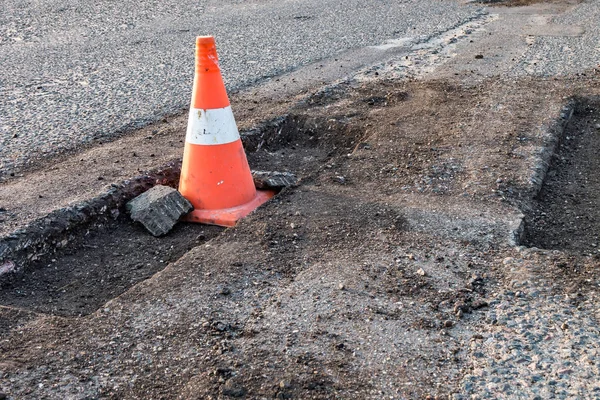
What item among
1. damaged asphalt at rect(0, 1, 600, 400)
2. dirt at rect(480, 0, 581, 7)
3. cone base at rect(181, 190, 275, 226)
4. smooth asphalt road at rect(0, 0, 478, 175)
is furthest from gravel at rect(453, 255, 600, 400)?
dirt at rect(480, 0, 581, 7)

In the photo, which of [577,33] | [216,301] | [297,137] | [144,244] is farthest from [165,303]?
[577,33]

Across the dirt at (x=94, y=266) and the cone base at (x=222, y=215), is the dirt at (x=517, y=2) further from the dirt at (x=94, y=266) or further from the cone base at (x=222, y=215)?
the dirt at (x=94, y=266)

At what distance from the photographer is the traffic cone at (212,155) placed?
382cm

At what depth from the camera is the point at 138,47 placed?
793 centimetres

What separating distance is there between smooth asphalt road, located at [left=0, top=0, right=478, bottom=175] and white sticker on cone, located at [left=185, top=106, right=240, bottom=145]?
1.41m

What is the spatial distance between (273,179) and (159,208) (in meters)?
0.76

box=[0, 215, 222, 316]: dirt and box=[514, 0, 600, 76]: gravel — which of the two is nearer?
box=[0, 215, 222, 316]: dirt

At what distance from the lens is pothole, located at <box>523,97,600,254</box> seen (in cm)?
356

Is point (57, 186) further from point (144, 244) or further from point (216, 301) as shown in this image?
point (216, 301)

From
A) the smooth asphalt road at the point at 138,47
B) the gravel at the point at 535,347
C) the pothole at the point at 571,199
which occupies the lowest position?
the pothole at the point at 571,199

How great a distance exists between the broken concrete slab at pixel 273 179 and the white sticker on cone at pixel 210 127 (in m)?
0.37

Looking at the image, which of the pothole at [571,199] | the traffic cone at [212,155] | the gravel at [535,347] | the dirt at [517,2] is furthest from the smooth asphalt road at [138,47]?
the gravel at [535,347]

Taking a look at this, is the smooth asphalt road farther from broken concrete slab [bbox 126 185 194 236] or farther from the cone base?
the cone base

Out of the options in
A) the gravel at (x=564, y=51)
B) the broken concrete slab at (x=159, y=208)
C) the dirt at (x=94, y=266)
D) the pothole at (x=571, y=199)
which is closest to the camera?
the dirt at (x=94, y=266)
